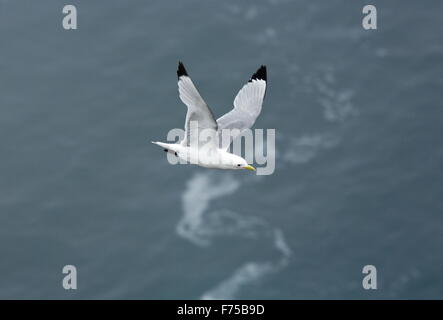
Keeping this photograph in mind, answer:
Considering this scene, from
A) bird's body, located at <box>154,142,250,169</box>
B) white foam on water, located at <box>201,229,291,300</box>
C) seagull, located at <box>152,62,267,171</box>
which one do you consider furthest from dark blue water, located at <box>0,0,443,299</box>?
bird's body, located at <box>154,142,250,169</box>

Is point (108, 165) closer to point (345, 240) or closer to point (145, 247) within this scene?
point (145, 247)

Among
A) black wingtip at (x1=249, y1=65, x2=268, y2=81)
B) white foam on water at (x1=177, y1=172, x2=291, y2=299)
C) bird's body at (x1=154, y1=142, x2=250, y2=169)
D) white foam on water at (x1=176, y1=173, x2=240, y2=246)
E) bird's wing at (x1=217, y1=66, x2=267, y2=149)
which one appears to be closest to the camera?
bird's body at (x1=154, y1=142, x2=250, y2=169)

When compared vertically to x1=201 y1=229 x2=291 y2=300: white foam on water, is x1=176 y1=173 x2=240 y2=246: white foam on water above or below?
above

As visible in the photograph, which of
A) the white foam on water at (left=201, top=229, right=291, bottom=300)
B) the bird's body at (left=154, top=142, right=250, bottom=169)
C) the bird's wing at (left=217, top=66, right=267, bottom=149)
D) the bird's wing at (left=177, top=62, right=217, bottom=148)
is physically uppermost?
the white foam on water at (left=201, top=229, right=291, bottom=300)

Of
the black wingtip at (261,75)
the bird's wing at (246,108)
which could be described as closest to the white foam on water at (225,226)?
the bird's wing at (246,108)

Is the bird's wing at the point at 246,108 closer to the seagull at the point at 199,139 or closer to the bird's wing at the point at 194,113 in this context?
the seagull at the point at 199,139

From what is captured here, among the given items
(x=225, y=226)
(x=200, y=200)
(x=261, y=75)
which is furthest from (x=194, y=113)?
(x=200, y=200)

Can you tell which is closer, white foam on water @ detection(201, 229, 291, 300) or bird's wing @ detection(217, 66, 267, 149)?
bird's wing @ detection(217, 66, 267, 149)

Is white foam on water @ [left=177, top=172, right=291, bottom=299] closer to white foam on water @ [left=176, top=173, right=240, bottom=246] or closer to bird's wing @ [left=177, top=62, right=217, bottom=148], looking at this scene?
white foam on water @ [left=176, top=173, right=240, bottom=246]
